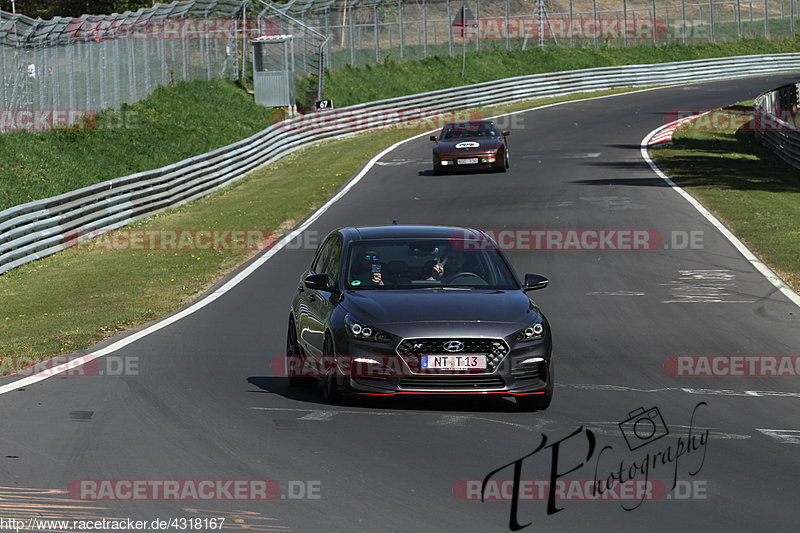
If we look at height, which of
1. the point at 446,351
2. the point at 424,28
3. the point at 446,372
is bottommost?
the point at 446,372

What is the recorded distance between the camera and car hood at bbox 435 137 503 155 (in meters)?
36.9

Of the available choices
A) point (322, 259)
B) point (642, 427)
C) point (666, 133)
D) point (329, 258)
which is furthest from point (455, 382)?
point (666, 133)

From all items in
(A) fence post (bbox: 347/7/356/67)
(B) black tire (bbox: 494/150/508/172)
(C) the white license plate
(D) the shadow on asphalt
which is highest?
(A) fence post (bbox: 347/7/356/67)

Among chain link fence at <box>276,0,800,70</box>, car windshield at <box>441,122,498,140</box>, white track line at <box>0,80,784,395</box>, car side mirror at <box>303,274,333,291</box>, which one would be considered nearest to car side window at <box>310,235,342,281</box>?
car side mirror at <box>303,274,333,291</box>

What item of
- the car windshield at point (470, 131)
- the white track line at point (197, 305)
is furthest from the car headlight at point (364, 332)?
the car windshield at point (470, 131)

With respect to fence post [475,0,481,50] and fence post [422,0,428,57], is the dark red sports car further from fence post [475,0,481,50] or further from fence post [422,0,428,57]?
fence post [475,0,481,50]

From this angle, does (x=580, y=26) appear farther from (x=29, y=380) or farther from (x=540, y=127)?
(x=29, y=380)

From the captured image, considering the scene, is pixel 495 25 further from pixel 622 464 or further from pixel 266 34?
pixel 622 464

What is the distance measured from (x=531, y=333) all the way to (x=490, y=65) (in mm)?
58925

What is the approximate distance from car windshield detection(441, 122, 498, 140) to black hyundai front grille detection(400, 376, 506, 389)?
90.7 ft

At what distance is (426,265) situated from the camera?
38.4ft

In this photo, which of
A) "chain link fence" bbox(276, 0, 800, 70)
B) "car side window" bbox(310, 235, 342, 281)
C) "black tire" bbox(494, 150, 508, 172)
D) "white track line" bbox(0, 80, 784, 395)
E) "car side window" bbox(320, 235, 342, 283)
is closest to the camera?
"car side window" bbox(320, 235, 342, 283)

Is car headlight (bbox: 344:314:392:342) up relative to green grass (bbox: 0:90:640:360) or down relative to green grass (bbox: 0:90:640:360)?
up

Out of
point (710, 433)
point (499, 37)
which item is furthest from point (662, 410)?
point (499, 37)
